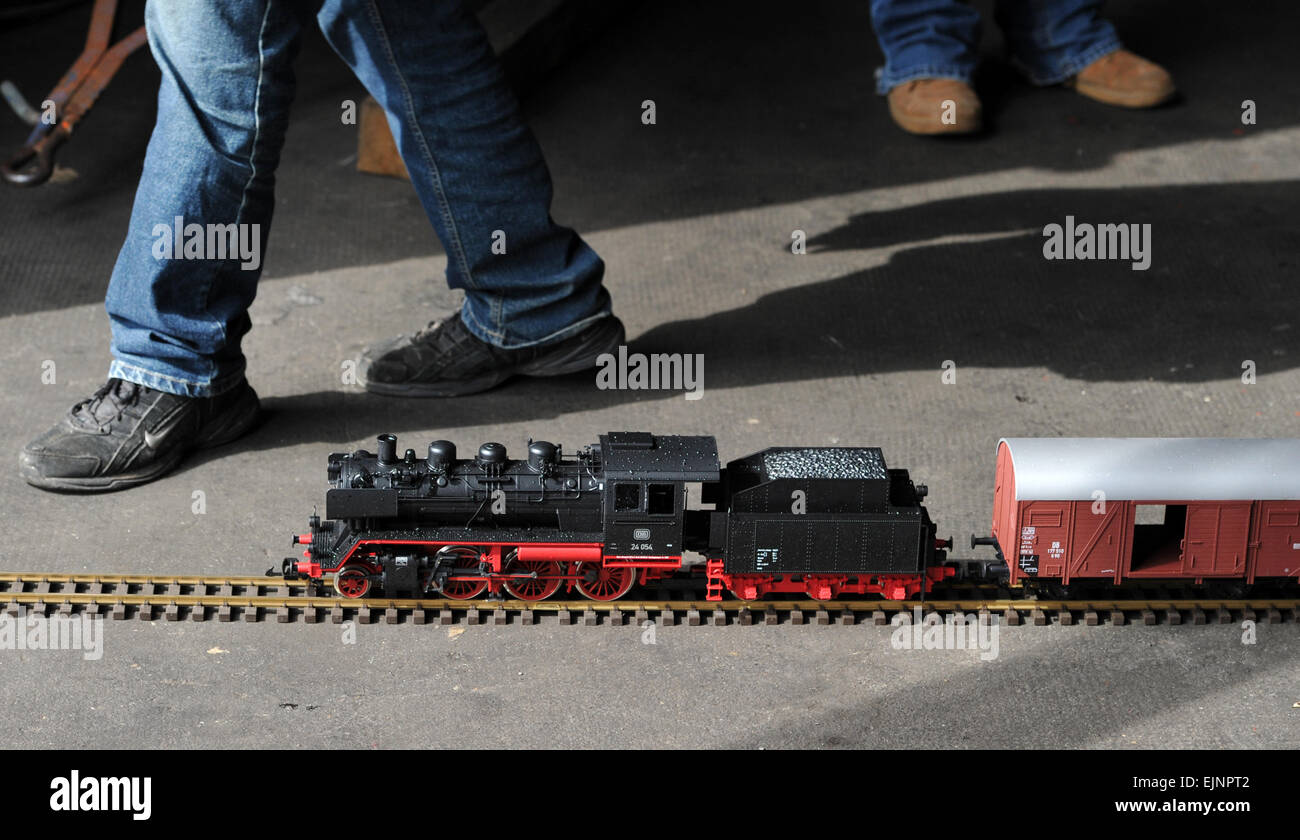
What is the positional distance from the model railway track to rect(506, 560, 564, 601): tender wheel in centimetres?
4

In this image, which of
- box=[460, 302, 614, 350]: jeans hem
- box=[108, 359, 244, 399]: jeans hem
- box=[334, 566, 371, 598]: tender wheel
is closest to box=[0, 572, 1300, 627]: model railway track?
box=[334, 566, 371, 598]: tender wheel

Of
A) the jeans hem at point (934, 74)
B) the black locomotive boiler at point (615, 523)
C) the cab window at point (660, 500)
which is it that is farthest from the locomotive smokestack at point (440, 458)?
the jeans hem at point (934, 74)

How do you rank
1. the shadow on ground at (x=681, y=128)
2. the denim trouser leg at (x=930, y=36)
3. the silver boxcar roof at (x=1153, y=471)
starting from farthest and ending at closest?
the denim trouser leg at (x=930, y=36) → the shadow on ground at (x=681, y=128) → the silver boxcar roof at (x=1153, y=471)

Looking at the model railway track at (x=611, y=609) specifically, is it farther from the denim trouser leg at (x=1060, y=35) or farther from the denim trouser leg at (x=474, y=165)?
the denim trouser leg at (x=1060, y=35)

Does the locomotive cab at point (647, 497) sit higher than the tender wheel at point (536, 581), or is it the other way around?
the locomotive cab at point (647, 497)

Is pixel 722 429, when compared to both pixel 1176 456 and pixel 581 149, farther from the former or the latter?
pixel 581 149

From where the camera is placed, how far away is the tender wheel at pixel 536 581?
475cm

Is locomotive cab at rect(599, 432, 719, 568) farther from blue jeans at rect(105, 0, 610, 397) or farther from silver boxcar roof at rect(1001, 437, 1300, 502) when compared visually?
blue jeans at rect(105, 0, 610, 397)

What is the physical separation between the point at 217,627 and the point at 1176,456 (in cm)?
293

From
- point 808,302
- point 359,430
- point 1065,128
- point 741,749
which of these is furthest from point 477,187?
point 1065,128

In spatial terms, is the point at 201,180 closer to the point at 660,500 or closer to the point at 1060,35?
the point at 660,500

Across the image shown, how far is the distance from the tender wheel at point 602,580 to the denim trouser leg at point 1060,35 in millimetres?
5547

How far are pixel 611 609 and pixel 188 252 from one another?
6.48ft

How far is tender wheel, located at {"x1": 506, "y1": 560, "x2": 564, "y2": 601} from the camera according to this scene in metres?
4.75
